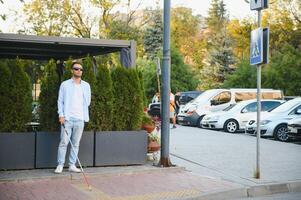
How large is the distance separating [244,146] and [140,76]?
17.8 feet

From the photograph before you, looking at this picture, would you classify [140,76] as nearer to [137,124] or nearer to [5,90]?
[137,124]

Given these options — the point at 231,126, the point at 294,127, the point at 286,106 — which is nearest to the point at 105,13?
the point at 231,126

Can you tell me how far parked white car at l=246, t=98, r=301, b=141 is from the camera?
18266 millimetres

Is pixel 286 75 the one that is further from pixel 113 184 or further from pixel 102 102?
pixel 113 184

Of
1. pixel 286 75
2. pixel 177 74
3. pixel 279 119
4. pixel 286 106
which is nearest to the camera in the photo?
pixel 279 119

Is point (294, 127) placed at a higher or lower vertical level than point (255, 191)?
higher

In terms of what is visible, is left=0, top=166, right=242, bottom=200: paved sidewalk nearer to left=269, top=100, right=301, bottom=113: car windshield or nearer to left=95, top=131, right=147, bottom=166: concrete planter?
left=95, top=131, right=147, bottom=166: concrete planter

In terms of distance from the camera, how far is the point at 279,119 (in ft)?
60.6

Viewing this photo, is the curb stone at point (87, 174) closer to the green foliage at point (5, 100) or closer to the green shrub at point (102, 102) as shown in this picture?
the green shrub at point (102, 102)

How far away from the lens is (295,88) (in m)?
38.6

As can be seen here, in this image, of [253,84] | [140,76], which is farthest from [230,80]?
[140,76]

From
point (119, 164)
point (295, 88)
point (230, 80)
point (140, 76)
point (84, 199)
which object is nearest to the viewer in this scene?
point (84, 199)

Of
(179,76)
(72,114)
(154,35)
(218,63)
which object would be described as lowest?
(72,114)

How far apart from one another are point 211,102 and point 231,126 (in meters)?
3.70
